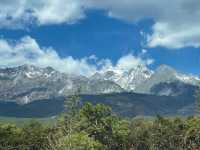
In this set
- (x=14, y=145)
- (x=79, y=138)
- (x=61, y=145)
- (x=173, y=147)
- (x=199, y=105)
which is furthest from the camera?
(x=173, y=147)

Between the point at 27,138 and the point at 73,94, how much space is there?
→ 2524 inches

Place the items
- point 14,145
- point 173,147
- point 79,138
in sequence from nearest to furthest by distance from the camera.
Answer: point 79,138 < point 14,145 < point 173,147

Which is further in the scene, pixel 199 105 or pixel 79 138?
pixel 199 105

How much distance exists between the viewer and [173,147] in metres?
197

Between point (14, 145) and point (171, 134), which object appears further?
point (171, 134)

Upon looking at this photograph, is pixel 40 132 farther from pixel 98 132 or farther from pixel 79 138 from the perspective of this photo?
pixel 79 138

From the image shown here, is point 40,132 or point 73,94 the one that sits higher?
point 73,94

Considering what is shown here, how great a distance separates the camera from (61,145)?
8531 cm

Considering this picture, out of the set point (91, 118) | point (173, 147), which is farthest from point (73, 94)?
point (173, 147)

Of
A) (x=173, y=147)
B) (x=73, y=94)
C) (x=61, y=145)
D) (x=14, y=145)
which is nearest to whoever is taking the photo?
(x=61, y=145)

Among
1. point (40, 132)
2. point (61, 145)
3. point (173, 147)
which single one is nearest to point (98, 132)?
point (40, 132)

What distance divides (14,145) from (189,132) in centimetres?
6297

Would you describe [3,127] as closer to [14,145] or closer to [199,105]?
[14,145]

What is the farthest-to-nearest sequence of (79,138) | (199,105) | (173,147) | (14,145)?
(173,147), (14,145), (199,105), (79,138)
